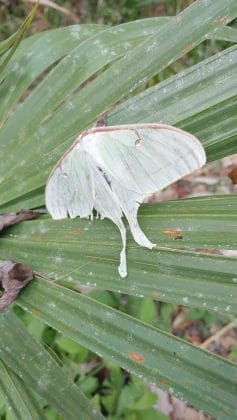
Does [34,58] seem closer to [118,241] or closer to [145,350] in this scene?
[118,241]

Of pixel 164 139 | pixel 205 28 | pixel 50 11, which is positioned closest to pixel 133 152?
pixel 164 139

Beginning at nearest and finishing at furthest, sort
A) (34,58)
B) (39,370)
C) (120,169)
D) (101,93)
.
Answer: (120,169) < (39,370) < (101,93) < (34,58)

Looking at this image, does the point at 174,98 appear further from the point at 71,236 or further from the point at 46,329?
the point at 46,329

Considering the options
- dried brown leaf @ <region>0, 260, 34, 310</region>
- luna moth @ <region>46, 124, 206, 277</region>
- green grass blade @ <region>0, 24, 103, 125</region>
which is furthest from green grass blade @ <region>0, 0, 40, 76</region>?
dried brown leaf @ <region>0, 260, 34, 310</region>

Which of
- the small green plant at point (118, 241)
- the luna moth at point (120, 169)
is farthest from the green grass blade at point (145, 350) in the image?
the luna moth at point (120, 169)

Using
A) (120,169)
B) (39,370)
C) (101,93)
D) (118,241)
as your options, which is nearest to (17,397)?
(39,370)

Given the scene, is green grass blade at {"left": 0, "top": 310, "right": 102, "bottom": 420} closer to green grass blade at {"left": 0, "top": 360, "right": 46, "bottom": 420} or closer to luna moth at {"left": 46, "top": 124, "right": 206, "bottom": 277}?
green grass blade at {"left": 0, "top": 360, "right": 46, "bottom": 420}
